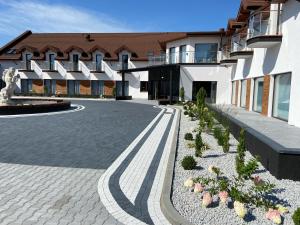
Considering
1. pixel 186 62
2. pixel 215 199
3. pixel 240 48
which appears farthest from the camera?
pixel 186 62

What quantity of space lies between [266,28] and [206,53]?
14.3m

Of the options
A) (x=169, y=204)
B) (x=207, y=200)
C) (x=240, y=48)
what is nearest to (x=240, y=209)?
(x=207, y=200)

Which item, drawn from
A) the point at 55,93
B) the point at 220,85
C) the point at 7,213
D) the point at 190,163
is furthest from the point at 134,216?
the point at 55,93

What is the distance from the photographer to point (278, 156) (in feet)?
21.6

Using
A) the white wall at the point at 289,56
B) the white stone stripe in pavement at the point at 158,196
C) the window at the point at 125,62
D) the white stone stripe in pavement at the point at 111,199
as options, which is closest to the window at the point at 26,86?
the window at the point at 125,62

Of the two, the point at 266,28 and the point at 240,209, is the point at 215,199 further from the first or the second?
the point at 266,28

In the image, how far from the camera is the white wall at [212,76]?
29.6m

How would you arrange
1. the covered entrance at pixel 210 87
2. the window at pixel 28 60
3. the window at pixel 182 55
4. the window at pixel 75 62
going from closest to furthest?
the covered entrance at pixel 210 87
the window at pixel 182 55
the window at pixel 75 62
the window at pixel 28 60

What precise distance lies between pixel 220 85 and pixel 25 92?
31.9 meters

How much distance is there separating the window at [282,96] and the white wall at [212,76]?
1428 centimetres

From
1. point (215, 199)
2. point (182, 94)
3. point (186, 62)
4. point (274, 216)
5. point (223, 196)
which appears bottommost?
point (215, 199)

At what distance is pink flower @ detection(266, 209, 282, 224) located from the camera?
459 cm

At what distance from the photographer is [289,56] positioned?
Result: 508 inches

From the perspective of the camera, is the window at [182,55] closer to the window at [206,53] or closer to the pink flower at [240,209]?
the window at [206,53]
